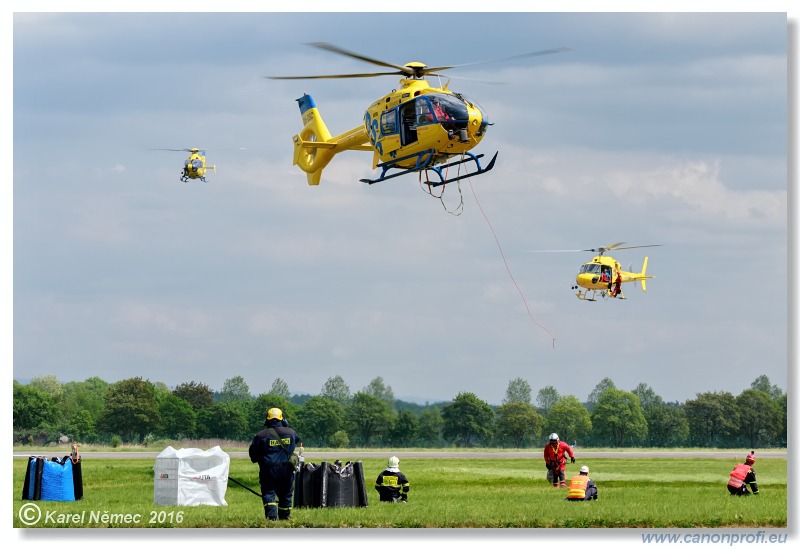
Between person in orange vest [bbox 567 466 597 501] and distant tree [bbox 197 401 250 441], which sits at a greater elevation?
distant tree [bbox 197 401 250 441]

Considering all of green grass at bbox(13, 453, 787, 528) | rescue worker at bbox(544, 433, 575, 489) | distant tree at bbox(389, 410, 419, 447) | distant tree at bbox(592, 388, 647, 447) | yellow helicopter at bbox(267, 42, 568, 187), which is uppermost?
yellow helicopter at bbox(267, 42, 568, 187)

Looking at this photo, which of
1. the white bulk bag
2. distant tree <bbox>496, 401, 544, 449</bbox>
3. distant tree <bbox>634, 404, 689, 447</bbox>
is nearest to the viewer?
the white bulk bag

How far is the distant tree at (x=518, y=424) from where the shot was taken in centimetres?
7319

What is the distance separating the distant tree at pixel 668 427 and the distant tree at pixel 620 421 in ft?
2.10

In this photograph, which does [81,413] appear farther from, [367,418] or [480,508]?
[480,508]

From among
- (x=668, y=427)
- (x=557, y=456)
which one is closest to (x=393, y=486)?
(x=557, y=456)

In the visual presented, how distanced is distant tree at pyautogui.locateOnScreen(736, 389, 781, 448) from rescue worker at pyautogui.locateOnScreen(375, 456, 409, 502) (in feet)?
172

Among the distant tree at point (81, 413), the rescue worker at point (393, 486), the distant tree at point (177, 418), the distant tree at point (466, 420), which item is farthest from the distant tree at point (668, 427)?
the rescue worker at point (393, 486)

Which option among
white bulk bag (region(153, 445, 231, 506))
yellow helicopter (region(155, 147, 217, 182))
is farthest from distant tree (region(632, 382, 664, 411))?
white bulk bag (region(153, 445, 231, 506))

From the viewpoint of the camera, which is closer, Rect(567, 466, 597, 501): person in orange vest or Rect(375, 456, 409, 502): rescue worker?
Rect(375, 456, 409, 502): rescue worker

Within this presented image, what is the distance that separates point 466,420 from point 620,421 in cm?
1830

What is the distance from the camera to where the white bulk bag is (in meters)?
25.1

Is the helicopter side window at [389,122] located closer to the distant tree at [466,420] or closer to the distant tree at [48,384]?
the distant tree at [466,420]

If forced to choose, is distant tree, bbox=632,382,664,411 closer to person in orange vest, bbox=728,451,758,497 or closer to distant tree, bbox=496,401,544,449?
Result: distant tree, bbox=496,401,544,449
